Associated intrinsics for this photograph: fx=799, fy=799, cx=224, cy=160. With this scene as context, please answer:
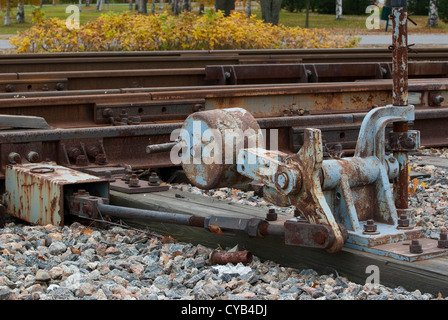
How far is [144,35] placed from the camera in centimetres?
1894

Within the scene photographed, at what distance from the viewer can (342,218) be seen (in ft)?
13.8

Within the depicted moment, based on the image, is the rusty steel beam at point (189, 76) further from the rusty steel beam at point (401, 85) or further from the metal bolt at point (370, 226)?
the metal bolt at point (370, 226)

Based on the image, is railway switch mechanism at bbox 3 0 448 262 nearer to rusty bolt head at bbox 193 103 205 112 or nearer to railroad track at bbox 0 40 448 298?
railroad track at bbox 0 40 448 298

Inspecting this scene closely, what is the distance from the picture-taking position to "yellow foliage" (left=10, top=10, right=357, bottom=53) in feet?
61.7

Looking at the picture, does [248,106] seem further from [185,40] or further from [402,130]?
[185,40]

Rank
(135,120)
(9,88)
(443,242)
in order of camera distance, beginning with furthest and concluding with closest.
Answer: (9,88)
(135,120)
(443,242)

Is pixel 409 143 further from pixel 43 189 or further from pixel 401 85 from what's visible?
pixel 43 189

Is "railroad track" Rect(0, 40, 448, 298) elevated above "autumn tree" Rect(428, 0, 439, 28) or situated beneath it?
situated beneath

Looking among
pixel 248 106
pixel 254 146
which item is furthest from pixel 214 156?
pixel 248 106

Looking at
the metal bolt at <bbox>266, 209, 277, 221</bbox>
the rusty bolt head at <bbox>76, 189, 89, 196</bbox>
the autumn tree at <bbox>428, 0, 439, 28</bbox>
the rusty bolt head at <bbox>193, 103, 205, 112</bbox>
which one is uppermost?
the autumn tree at <bbox>428, 0, 439, 28</bbox>

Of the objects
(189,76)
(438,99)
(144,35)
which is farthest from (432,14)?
(438,99)

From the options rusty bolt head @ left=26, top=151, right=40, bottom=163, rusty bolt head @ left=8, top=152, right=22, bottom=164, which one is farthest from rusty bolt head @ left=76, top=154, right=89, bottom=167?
rusty bolt head @ left=8, top=152, right=22, bottom=164

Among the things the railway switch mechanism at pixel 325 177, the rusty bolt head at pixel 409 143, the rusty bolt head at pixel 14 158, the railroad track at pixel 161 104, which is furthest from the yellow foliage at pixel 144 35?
the rusty bolt head at pixel 409 143
